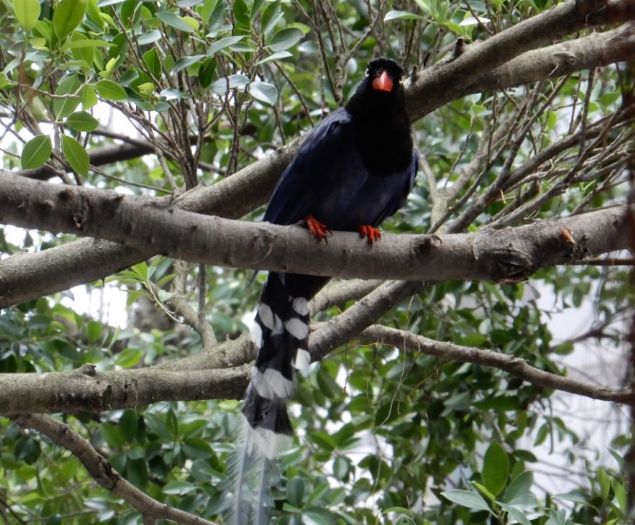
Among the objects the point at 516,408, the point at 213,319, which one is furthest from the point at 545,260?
the point at 213,319

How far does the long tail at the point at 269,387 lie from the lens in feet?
7.97

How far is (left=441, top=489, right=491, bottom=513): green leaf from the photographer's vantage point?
2.29 metres

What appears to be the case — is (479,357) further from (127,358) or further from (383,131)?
(127,358)

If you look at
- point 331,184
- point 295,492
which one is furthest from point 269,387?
point 331,184

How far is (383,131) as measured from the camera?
8.42 ft

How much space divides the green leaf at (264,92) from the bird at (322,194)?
0.68 feet

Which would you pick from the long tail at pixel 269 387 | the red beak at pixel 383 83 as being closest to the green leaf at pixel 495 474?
the long tail at pixel 269 387

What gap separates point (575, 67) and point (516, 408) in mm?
1235

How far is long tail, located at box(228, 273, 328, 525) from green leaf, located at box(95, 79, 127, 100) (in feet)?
2.54

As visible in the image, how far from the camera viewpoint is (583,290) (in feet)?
12.7

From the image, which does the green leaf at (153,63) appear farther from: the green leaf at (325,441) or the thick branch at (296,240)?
the green leaf at (325,441)

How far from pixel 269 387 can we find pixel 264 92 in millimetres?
849

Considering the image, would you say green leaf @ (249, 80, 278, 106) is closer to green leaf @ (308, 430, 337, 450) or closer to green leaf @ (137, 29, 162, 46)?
green leaf @ (137, 29, 162, 46)

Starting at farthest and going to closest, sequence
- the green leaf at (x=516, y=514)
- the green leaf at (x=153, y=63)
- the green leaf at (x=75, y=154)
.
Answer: the green leaf at (x=153, y=63), the green leaf at (x=516, y=514), the green leaf at (x=75, y=154)
